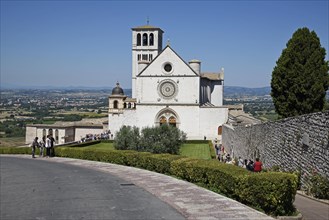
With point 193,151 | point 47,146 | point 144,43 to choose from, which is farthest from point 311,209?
point 144,43

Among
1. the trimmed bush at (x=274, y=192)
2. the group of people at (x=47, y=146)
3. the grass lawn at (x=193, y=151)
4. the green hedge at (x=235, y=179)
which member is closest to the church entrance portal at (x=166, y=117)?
the grass lawn at (x=193, y=151)

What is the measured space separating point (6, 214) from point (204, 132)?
161ft

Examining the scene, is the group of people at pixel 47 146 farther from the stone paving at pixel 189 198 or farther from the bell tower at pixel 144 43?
the bell tower at pixel 144 43

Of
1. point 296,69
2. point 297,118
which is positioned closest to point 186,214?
point 297,118

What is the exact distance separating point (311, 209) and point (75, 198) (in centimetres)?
724

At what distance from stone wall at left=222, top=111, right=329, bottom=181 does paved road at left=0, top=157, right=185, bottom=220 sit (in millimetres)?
4745

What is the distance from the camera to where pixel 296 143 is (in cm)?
1666

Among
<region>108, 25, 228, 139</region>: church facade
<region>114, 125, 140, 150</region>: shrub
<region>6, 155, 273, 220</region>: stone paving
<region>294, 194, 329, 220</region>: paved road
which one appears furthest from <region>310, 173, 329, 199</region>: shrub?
<region>108, 25, 228, 139</region>: church facade

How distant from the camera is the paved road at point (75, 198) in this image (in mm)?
12711

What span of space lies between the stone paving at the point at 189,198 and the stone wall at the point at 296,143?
118 inches

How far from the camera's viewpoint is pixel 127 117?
62.8 metres

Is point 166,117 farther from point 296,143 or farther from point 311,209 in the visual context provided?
point 311,209

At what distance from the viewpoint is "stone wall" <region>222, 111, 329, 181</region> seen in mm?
13883

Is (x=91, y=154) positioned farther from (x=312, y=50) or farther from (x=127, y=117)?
(x=127, y=117)
